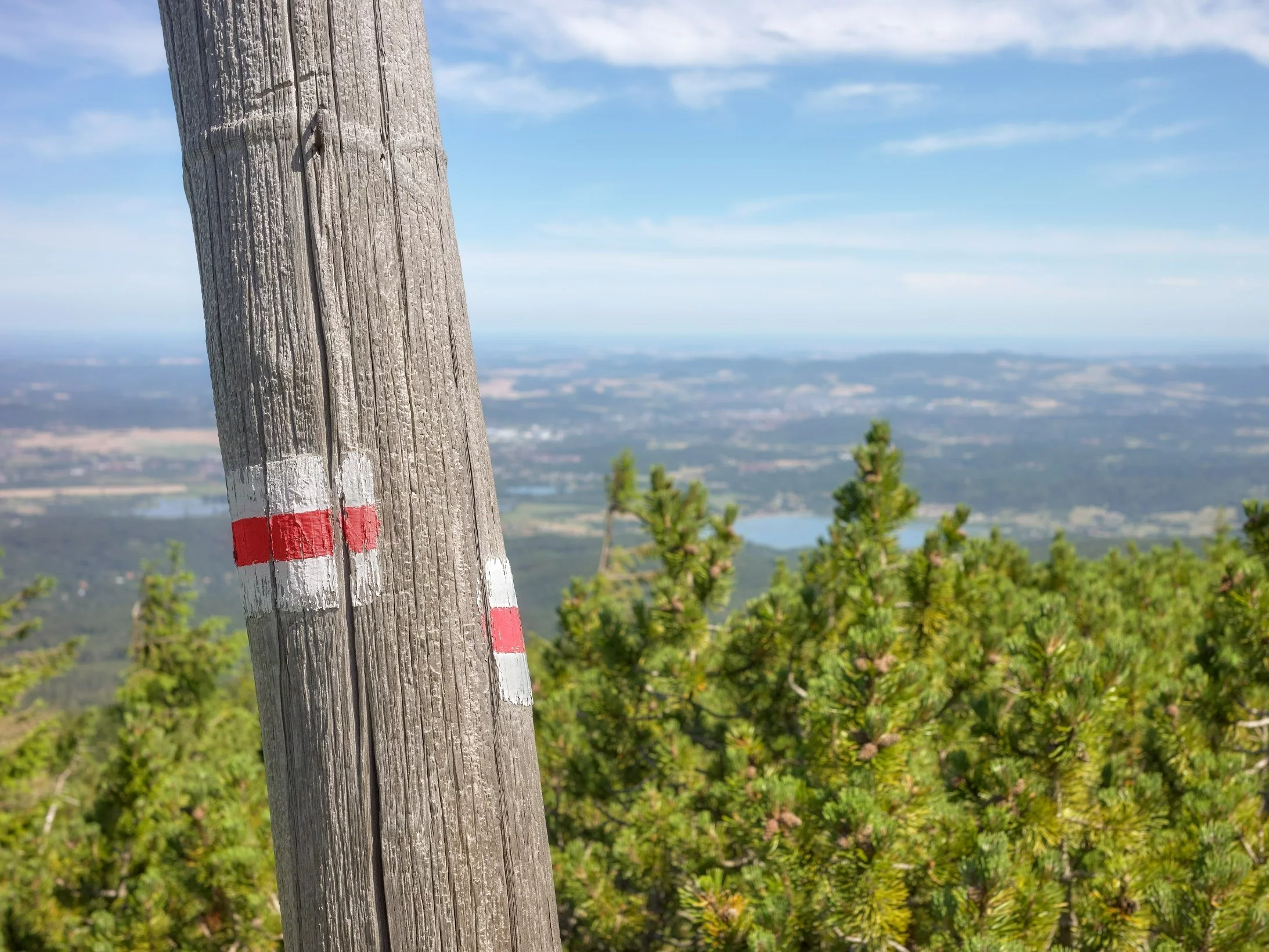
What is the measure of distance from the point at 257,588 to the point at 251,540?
0.06 m

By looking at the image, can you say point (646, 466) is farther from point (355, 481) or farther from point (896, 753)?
point (355, 481)

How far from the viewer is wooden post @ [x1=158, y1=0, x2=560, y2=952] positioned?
3.27 ft

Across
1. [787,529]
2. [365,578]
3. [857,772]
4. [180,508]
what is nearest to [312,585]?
[365,578]

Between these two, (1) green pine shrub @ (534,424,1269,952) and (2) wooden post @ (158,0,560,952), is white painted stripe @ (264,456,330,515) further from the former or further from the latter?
(1) green pine shrub @ (534,424,1269,952)

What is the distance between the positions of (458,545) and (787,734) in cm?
337

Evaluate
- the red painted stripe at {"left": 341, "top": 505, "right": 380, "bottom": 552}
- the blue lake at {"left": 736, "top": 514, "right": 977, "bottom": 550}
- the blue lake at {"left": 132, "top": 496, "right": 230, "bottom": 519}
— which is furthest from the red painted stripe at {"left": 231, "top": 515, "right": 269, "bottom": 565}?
the blue lake at {"left": 132, "top": 496, "right": 230, "bottom": 519}

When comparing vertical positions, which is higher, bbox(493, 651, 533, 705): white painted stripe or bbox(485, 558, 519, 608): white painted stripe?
bbox(485, 558, 519, 608): white painted stripe

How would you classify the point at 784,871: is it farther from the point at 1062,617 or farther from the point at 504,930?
the point at 504,930

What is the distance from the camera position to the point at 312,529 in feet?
3.26

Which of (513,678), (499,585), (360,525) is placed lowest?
(513,678)

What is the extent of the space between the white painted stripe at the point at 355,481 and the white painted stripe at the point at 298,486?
21mm

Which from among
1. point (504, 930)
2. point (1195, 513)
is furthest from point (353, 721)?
point (1195, 513)

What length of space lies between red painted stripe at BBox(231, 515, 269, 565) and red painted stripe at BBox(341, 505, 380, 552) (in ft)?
0.34

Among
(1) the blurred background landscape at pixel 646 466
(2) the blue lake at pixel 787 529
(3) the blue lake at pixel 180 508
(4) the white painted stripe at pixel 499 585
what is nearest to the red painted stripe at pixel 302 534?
(4) the white painted stripe at pixel 499 585
